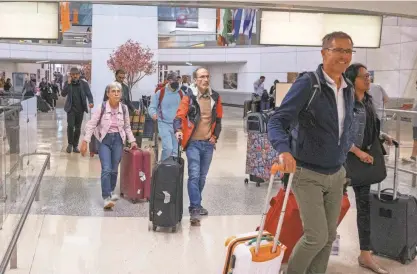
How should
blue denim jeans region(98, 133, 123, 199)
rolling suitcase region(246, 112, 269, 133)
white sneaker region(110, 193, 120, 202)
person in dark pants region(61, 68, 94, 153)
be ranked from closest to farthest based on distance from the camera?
1. blue denim jeans region(98, 133, 123, 199)
2. white sneaker region(110, 193, 120, 202)
3. rolling suitcase region(246, 112, 269, 133)
4. person in dark pants region(61, 68, 94, 153)

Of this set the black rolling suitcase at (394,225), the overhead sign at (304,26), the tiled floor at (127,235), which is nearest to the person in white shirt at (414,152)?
the tiled floor at (127,235)

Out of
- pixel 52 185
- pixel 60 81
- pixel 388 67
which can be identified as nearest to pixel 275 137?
pixel 52 185

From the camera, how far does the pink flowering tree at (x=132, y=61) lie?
20.5m

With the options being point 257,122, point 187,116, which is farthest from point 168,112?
point 187,116

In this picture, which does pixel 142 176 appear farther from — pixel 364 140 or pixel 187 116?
pixel 364 140

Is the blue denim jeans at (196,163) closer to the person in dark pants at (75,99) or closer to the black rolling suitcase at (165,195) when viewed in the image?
the black rolling suitcase at (165,195)

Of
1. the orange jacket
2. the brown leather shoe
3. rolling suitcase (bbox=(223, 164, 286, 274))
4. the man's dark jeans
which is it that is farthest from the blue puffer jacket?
the man's dark jeans

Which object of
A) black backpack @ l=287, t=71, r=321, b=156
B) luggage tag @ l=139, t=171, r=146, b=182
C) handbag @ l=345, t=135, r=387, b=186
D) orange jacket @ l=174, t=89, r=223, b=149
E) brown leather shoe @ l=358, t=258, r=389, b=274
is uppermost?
black backpack @ l=287, t=71, r=321, b=156

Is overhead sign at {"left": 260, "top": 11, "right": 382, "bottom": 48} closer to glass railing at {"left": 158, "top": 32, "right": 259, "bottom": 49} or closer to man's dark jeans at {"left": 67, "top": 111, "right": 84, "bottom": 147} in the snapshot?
man's dark jeans at {"left": 67, "top": 111, "right": 84, "bottom": 147}

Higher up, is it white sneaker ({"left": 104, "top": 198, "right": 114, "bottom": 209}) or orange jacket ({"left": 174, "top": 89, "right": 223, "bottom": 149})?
orange jacket ({"left": 174, "top": 89, "right": 223, "bottom": 149})

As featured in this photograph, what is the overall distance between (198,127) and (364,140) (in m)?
2.01

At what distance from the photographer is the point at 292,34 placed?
780cm

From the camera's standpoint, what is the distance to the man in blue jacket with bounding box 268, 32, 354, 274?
3.37 m

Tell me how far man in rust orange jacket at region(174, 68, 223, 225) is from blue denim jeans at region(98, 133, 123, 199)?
1.24 metres
